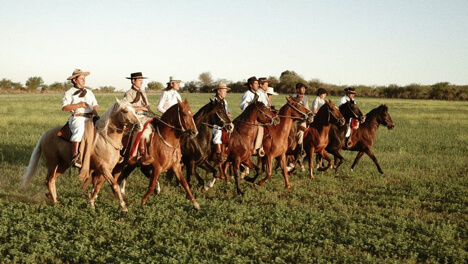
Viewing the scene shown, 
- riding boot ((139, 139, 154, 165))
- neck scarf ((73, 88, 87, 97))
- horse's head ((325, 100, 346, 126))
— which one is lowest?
riding boot ((139, 139, 154, 165))

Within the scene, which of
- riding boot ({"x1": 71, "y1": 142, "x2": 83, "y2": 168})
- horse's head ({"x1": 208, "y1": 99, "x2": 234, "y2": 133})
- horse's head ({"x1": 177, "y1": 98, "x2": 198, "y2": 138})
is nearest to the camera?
riding boot ({"x1": 71, "y1": 142, "x2": 83, "y2": 168})

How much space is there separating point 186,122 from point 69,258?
142 inches

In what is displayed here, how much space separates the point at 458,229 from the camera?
7.92m

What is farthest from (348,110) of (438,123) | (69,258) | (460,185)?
(438,123)

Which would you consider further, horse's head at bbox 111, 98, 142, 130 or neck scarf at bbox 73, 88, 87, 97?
neck scarf at bbox 73, 88, 87, 97

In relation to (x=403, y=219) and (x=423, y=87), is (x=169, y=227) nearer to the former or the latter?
(x=403, y=219)

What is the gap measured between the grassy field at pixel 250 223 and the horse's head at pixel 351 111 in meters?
2.03

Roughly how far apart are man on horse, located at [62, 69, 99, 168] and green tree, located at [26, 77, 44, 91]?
9398 cm

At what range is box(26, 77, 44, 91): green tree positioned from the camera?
92000 millimetres

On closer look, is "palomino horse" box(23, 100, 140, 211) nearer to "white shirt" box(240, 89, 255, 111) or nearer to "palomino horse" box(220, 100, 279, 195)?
"palomino horse" box(220, 100, 279, 195)

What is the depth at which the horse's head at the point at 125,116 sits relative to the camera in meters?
7.98

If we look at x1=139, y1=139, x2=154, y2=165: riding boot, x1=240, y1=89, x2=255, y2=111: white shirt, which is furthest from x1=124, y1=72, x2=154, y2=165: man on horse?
x1=240, y1=89, x2=255, y2=111: white shirt

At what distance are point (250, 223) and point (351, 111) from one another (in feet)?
23.8

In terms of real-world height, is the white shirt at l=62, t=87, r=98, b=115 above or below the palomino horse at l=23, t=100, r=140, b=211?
above
